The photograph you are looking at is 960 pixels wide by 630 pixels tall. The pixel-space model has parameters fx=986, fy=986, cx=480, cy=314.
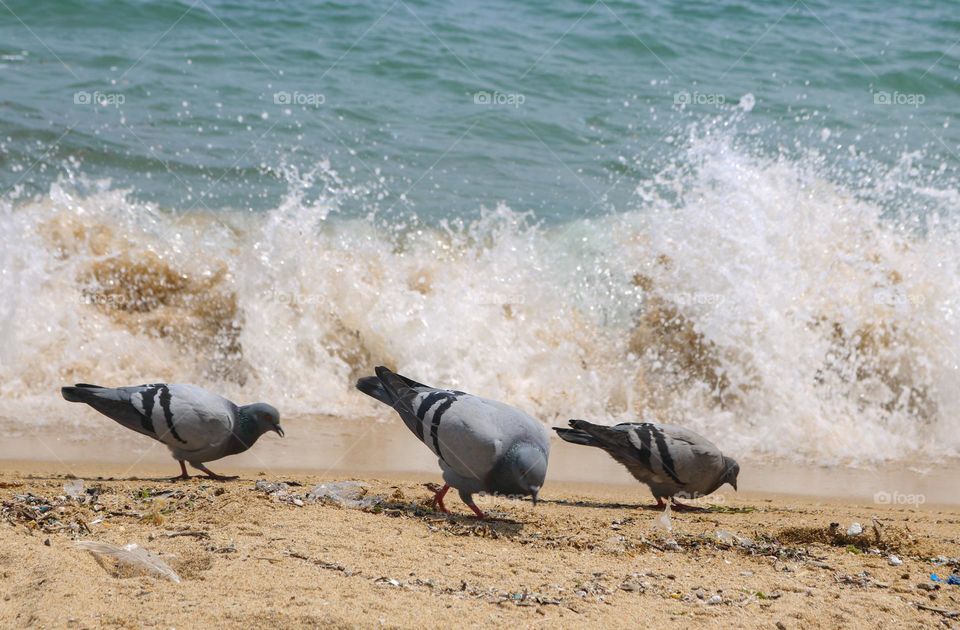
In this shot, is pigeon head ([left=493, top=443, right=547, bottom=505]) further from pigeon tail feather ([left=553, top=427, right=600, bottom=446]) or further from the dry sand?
pigeon tail feather ([left=553, top=427, right=600, bottom=446])

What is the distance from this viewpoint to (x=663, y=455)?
5.45 meters

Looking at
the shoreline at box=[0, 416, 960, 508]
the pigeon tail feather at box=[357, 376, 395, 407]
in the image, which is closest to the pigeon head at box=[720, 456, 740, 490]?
the shoreline at box=[0, 416, 960, 508]

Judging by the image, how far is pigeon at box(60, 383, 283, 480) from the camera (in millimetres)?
5457

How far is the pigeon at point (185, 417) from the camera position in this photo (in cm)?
546

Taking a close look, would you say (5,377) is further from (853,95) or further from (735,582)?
(853,95)

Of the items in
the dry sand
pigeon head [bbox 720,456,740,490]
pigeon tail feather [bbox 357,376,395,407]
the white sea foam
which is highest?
the white sea foam

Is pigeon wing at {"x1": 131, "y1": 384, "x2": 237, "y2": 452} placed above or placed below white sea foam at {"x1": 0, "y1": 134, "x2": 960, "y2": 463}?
below

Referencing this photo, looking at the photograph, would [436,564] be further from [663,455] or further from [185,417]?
[185,417]

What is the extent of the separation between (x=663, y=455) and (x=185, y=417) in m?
2.65

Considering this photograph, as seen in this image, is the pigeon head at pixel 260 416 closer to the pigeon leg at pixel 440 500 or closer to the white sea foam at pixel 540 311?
the pigeon leg at pixel 440 500

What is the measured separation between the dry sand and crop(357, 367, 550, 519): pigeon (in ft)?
0.73

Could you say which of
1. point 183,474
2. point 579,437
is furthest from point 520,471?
point 183,474

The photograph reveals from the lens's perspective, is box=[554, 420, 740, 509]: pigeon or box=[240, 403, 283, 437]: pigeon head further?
box=[240, 403, 283, 437]: pigeon head

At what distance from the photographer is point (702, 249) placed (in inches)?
372
